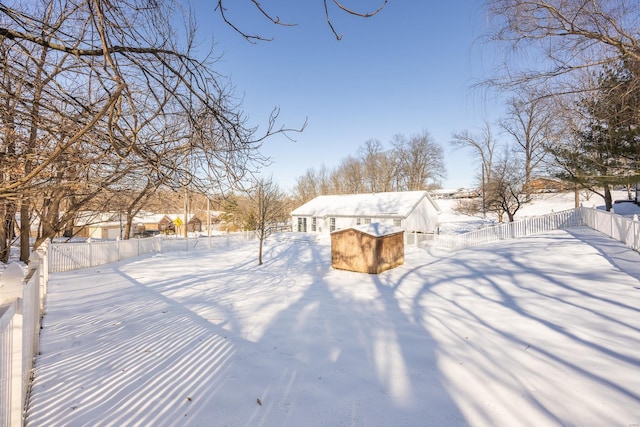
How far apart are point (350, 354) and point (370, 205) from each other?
833 inches

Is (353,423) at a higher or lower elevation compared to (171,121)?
lower

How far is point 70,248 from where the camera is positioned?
11.5 meters

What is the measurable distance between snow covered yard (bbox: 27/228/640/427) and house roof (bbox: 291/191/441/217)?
1407 cm

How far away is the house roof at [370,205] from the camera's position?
22.3m

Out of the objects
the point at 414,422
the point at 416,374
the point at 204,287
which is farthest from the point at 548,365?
the point at 204,287

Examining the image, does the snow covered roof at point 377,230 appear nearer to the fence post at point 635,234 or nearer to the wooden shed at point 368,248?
the wooden shed at point 368,248

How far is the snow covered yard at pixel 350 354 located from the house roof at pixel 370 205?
46.2ft

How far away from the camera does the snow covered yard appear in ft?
9.11

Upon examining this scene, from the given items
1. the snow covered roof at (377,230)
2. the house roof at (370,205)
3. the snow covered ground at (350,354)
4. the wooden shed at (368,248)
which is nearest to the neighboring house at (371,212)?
the house roof at (370,205)

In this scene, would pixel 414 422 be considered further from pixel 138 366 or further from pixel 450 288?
pixel 450 288

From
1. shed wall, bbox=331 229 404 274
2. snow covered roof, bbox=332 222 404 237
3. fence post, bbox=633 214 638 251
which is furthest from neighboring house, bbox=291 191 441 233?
fence post, bbox=633 214 638 251

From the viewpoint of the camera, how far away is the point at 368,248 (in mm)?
11156

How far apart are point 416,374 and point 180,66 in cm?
404

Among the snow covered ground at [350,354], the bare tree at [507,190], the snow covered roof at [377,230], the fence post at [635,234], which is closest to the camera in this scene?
the snow covered ground at [350,354]
